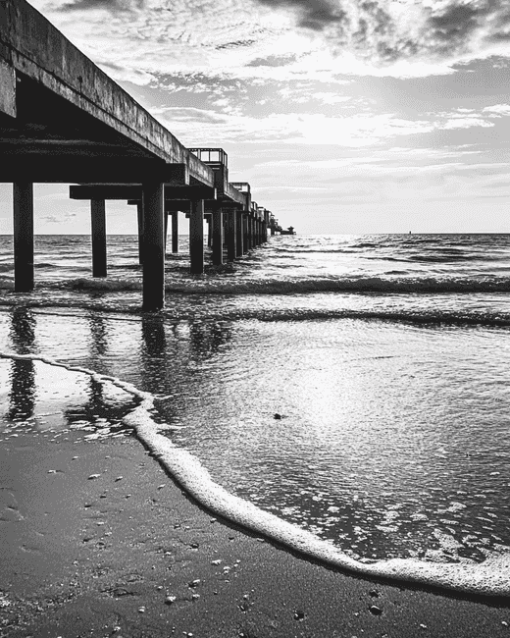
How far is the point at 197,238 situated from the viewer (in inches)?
727

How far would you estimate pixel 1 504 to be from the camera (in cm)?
239

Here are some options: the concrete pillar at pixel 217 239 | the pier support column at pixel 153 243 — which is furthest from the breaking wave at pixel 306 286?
the concrete pillar at pixel 217 239

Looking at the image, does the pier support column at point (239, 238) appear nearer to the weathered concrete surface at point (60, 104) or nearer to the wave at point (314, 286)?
the wave at point (314, 286)

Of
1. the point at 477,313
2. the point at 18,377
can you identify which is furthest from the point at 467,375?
the point at 477,313

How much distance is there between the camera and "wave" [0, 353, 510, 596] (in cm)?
191

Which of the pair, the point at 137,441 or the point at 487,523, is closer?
the point at 487,523

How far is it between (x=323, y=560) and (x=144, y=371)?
10.9 feet

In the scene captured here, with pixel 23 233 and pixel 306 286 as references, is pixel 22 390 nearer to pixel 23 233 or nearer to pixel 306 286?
pixel 23 233

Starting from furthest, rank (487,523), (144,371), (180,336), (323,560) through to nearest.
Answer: (180,336) → (144,371) → (487,523) → (323,560)

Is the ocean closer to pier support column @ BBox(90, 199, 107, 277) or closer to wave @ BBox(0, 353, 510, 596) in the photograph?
wave @ BBox(0, 353, 510, 596)

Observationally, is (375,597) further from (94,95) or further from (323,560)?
(94,95)

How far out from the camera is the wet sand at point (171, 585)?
1.67 meters

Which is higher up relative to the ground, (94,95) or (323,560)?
(94,95)

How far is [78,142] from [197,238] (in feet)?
37.7
